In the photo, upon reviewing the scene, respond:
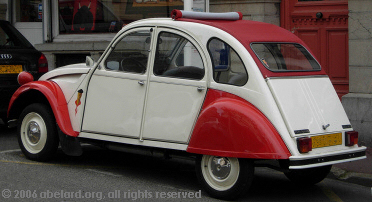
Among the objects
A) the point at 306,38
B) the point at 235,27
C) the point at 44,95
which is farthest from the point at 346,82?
the point at 44,95

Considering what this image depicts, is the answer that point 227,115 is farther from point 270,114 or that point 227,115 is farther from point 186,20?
point 186,20

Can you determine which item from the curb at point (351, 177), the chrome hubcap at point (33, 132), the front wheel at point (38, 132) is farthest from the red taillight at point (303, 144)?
the chrome hubcap at point (33, 132)

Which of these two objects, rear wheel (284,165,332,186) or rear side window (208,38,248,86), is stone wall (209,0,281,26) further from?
rear side window (208,38,248,86)

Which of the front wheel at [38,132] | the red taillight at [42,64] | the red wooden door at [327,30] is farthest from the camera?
the red wooden door at [327,30]

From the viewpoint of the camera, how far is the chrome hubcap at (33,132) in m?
7.26

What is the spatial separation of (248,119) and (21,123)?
3342mm

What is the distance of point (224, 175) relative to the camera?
5.70 m

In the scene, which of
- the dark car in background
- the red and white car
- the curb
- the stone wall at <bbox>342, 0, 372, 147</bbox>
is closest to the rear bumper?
the red and white car

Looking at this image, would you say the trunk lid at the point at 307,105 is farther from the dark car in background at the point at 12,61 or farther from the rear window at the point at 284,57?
the dark car in background at the point at 12,61

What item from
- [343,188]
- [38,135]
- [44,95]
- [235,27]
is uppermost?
[235,27]

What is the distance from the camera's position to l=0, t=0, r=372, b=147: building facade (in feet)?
29.6

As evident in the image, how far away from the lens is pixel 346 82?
9.93 m

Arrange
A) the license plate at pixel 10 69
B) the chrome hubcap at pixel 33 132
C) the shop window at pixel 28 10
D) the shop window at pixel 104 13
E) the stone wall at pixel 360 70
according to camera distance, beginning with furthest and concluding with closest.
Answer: the shop window at pixel 28 10 < the shop window at pixel 104 13 < the license plate at pixel 10 69 < the stone wall at pixel 360 70 < the chrome hubcap at pixel 33 132

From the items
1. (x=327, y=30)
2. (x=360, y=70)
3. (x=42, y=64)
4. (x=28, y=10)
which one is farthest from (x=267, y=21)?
(x=28, y=10)
